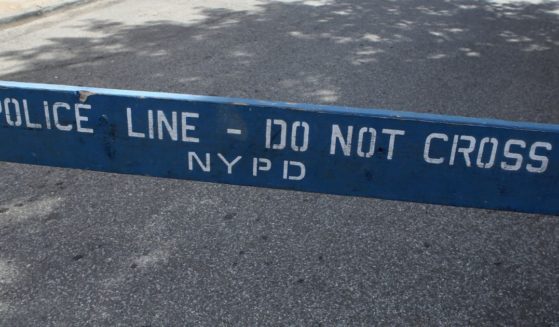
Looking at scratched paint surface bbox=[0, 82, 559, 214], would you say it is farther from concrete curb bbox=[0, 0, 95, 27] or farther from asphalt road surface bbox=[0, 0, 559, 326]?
concrete curb bbox=[0, 0, 95, 27]

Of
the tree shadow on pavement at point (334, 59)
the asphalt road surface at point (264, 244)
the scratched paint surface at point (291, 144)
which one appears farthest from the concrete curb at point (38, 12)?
the scratched paint surface at point (291, 144)

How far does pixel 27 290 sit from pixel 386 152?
2.06m

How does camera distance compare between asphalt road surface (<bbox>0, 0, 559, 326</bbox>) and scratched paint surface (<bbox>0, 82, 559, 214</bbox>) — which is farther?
asphalt road surface (<bbox>0, 0, 559, 326</bbox>)

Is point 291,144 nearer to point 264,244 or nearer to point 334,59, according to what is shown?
point 264,244

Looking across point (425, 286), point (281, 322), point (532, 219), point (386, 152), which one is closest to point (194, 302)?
point (281, 322)

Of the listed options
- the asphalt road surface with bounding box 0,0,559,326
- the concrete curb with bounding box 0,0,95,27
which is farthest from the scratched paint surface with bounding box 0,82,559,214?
the concrete curb with bounding box 0,0,95,27

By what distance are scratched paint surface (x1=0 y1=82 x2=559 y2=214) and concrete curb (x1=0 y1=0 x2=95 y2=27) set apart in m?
6.98

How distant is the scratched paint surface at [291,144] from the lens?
6.93 feet

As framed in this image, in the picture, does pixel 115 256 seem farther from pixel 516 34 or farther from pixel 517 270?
pixel 516 34

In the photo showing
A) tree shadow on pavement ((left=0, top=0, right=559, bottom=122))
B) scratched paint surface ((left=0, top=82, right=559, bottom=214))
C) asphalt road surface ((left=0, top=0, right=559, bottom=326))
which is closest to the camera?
scratched paint surface ((left=0, top=82, right=559, bottom=214))

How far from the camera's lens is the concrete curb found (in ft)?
27.9

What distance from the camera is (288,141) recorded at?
2.20 m

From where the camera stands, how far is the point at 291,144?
7.22 feet

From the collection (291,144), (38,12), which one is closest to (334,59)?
A: (38,12)
